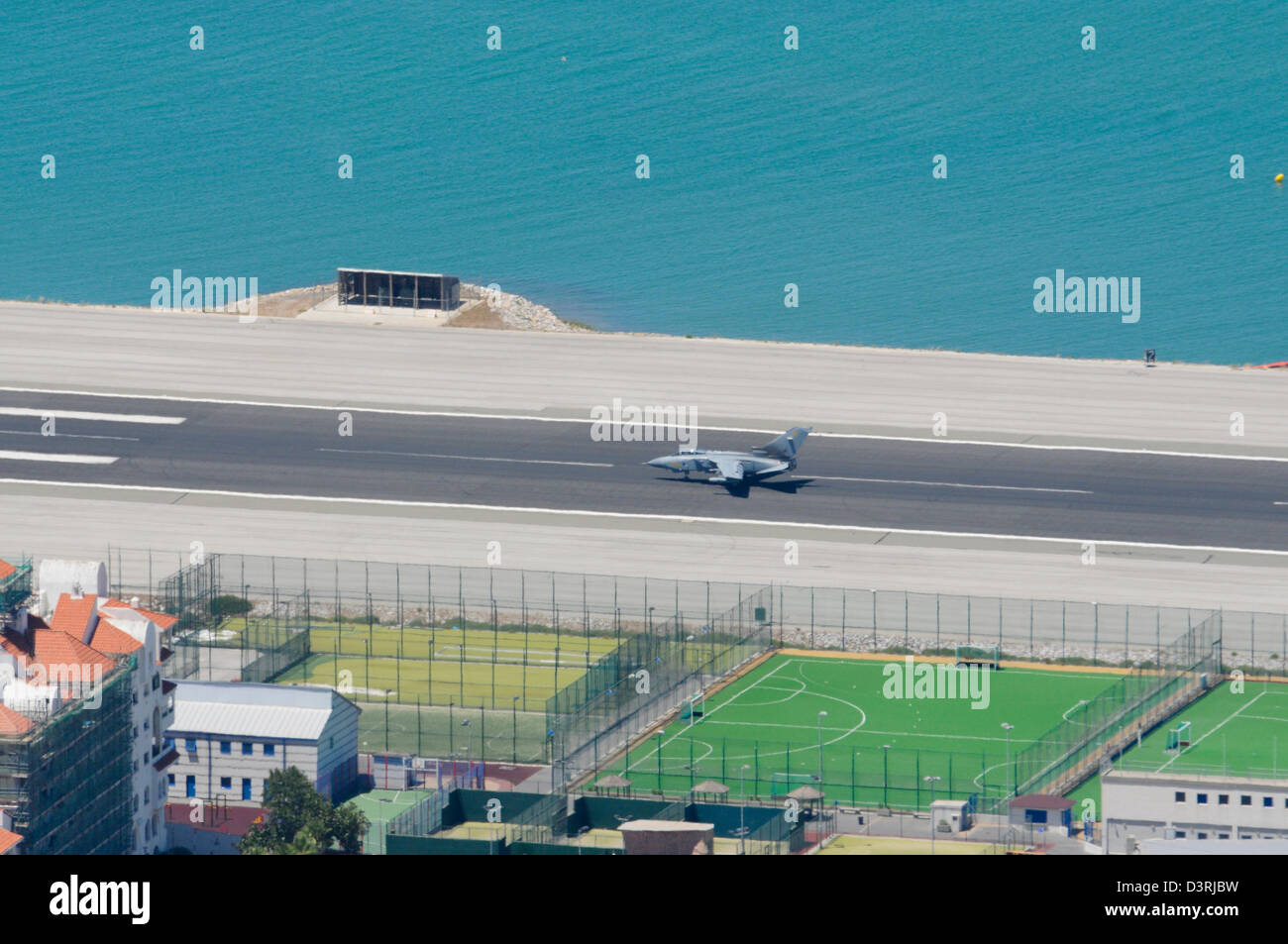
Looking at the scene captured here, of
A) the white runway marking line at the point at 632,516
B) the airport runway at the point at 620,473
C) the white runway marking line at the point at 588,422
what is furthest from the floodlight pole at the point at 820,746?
the white runway marking line at the point at 588,422

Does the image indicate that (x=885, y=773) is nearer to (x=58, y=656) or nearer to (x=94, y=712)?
(x=94, y=712)

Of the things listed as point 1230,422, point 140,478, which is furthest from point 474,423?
point 1230,422

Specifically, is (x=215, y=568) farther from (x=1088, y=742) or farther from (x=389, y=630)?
(x=1088, y=742)

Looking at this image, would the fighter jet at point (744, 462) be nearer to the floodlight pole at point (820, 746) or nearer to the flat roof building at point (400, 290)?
the floodlight pole at point (820, 746)

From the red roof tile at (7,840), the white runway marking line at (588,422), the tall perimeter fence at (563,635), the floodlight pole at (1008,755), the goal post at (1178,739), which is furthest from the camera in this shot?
the white runway marking line at (588,422)
